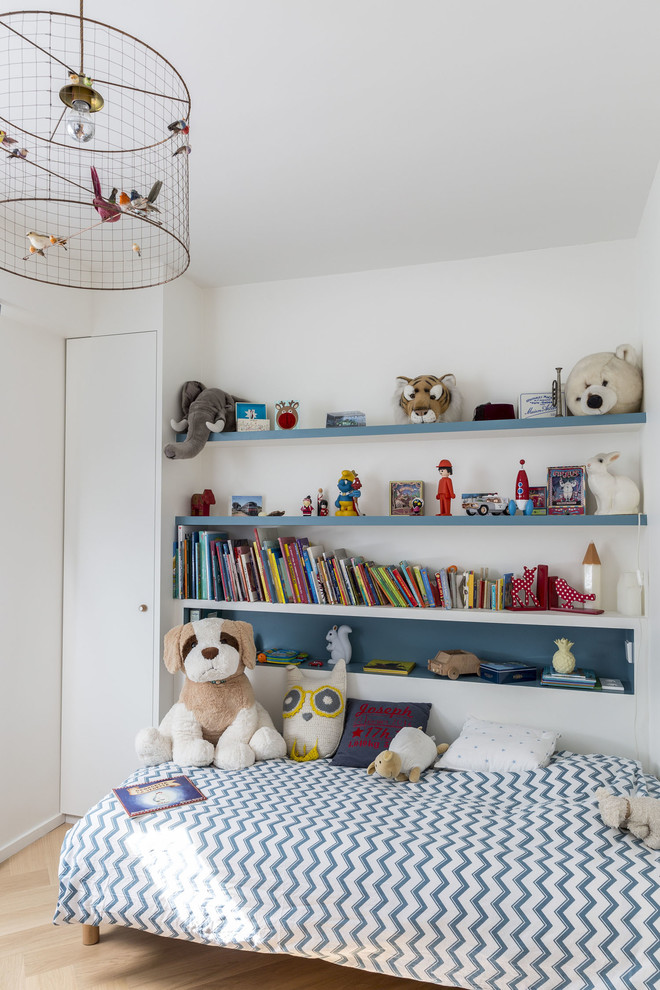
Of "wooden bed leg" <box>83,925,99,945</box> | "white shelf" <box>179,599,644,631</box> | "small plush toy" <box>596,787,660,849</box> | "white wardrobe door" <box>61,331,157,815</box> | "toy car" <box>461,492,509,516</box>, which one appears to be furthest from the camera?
"white wardrobe door" <box>61,331,157,815</box>

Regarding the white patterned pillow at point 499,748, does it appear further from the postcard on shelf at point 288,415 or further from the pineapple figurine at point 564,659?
the postcard on shelf at point 288,415

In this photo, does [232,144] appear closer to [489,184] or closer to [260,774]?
[489,184]

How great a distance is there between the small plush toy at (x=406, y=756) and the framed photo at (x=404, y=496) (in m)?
0.97

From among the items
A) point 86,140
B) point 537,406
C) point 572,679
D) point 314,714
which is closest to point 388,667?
point 314,714

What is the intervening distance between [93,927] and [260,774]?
2.46 ft

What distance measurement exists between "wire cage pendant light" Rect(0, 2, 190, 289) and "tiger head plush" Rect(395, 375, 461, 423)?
3.88 feet

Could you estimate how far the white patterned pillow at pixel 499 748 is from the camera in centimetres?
260

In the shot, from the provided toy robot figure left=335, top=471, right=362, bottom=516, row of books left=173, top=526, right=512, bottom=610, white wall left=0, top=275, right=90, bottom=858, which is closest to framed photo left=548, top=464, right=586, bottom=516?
row of books left=173, top=526, right=512, bottom=610

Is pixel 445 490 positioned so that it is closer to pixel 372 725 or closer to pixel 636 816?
pixel 372 725

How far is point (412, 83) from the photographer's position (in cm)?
193

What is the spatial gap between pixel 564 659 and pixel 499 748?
0.47 metres

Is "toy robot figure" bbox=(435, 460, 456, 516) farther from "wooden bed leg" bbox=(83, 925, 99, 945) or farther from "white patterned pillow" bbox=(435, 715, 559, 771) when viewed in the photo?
"wooden bed leg" bbox=(83, 925, 99, 945)

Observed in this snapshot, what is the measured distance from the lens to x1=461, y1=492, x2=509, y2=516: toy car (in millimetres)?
2973

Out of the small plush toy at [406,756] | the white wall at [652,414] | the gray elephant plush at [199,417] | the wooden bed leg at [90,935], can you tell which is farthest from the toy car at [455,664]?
the wooden bed leg at [90,935]
